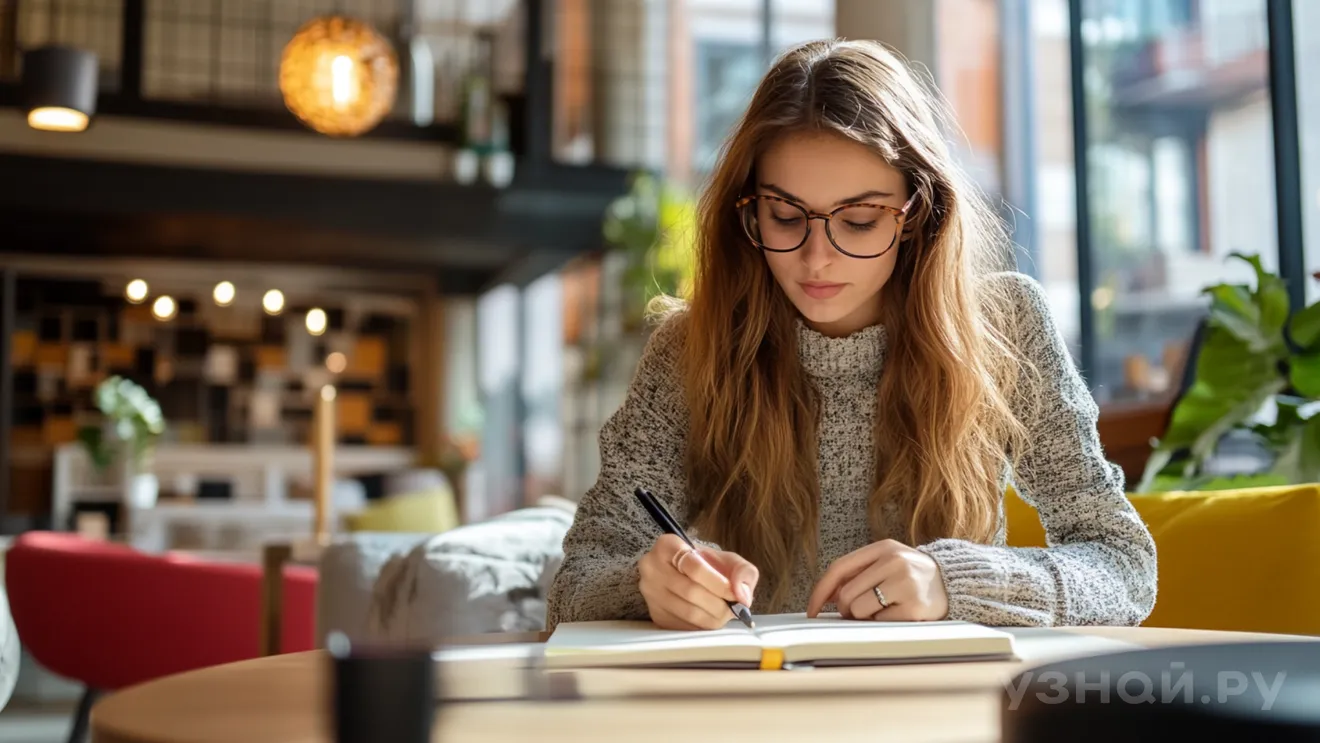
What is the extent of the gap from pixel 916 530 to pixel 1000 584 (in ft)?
0.95

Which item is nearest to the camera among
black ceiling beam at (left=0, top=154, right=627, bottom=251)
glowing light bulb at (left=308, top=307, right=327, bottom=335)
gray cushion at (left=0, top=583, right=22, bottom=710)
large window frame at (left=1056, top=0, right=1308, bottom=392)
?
gray cushion at (left=0, top=583, right=22, bottom=710)

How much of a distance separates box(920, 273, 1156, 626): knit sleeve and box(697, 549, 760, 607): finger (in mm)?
192

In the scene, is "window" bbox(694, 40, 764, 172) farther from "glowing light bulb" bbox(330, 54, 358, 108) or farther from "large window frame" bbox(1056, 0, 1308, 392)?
"large window frame" bbox(1056, 0, 1308, 392)

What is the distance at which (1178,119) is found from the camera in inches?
155

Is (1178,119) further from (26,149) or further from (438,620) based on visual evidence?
(26,149)

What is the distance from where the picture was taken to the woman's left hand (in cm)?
107

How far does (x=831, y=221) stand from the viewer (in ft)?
4.38

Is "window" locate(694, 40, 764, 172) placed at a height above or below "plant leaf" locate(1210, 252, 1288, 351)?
above

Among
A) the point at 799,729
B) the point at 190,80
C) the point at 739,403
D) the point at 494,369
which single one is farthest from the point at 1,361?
the point at 799,729

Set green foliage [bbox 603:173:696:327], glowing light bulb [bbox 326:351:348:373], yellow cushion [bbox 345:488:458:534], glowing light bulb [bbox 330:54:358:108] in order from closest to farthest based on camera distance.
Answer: yellow cushion [bbox 345:488:458:534] → glowing light bulb [bbox 330:54:358:108] → green foliage [bbox 603:173:696:327] → glowing light bulb [bbox 326:351:348:373]

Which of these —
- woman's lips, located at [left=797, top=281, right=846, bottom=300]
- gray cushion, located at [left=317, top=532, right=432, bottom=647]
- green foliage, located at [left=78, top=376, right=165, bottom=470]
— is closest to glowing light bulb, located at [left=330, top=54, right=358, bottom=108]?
green foliage, located at [left=78, top=376, right=165, bottom=470]

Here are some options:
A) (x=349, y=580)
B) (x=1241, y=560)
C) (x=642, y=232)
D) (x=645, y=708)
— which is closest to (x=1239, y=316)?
(x=1241, y=560)

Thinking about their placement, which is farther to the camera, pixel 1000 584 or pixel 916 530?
pixel 916 530

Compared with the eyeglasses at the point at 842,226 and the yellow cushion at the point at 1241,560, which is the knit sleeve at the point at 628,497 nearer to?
the eyeglasses at the point at 842,226
